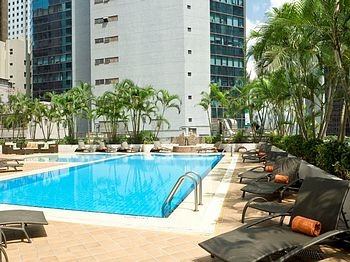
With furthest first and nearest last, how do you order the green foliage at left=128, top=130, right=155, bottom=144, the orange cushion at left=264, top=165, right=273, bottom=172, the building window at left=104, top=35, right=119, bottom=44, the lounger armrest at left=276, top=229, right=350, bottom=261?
1. the building window at left=104, top=35, right=119, bottom=44
2. the green foliage at left=128, top=130, right=155, bottom=144
3. the orange cushion at left=264, top=165, right=273, bottom=172
4. the lounger armrest at left=276, top=229, right=350, bottom=261

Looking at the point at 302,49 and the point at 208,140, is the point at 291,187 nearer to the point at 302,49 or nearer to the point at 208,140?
the point at 302,49

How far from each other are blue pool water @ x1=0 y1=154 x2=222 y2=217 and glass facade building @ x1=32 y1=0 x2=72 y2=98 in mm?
62173

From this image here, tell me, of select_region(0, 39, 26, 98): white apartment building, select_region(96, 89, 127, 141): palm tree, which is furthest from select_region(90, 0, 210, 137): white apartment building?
select_region(0, 39, 26, 98): white apartment building

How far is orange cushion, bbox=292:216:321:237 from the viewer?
4305 millimetres

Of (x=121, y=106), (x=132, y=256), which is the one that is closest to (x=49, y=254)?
(x=132, y=256)

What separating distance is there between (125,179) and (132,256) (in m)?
9.32

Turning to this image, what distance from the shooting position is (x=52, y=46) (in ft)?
245

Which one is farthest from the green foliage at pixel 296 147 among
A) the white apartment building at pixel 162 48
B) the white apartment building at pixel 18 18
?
the white apartment building at pixel 18 18

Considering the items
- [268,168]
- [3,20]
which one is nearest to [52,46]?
[3,20]

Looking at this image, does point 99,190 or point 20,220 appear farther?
point 99,190

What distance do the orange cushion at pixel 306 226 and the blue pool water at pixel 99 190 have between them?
332cm

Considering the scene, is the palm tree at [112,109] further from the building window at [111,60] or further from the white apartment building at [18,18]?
the white apartment building at [18,18]

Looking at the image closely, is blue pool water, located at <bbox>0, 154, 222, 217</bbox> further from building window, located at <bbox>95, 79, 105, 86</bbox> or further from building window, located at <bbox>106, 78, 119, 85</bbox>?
building window, located at <bbox>95, 79, 105, 86</bbox>

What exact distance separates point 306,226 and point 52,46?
77.5m
